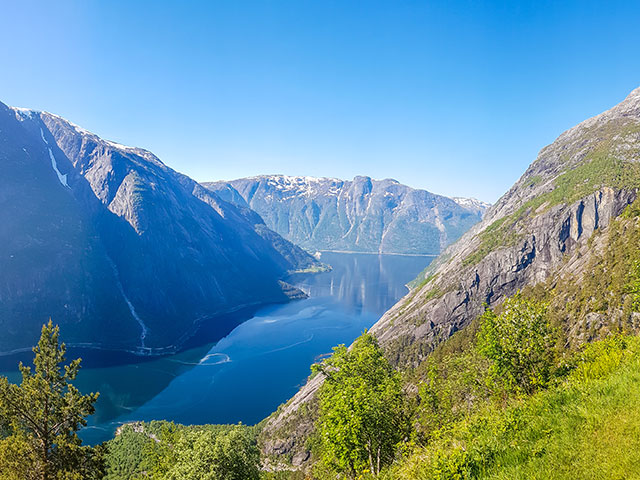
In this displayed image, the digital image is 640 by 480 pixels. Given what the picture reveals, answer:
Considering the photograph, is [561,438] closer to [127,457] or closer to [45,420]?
[45,420]

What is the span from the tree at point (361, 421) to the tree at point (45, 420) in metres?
17.8

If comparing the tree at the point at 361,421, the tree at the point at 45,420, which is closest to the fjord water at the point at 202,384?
the tree at the point at 45,420

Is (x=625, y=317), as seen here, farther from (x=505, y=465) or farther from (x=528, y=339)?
(x=505, y=465)

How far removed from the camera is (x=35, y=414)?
2239 centimetres

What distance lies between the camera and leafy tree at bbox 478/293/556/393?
1955 centimetres

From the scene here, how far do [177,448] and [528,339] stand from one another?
101ft

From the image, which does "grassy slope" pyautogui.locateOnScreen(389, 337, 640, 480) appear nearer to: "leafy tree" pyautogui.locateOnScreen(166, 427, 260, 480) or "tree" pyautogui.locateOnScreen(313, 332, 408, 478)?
"tree" pyautogui.locateOnScreen(313, 332, 408, 478)

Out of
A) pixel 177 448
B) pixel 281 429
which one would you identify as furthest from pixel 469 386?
pixel 281 429

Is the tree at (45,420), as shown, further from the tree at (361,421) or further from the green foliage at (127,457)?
the green foliage at (127,457)

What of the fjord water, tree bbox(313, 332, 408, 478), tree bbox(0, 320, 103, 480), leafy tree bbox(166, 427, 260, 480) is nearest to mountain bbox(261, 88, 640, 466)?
the fjord water

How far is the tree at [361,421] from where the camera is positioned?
59.8ft

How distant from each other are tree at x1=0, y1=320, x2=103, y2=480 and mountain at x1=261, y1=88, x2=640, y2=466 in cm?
7797

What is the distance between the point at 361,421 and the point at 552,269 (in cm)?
14819

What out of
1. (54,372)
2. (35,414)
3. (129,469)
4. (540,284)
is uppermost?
(54,372)
